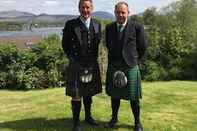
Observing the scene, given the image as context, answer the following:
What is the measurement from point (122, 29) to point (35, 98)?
447cm

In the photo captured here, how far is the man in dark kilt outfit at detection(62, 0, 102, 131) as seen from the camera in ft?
23.0

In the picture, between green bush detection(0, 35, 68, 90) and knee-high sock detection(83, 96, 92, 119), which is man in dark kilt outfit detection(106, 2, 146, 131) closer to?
knee-high sock detection(83, 96, 92, 119)

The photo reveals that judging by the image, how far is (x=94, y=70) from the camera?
23.5ft

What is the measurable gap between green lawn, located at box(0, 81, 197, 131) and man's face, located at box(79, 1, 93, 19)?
1737 millimetres

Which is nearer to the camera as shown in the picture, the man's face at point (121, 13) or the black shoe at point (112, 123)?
the man's face at point (121, 13)

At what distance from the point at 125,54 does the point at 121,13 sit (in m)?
0.57

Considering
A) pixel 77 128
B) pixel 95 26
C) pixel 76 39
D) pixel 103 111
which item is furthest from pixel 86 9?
pixel 103 111

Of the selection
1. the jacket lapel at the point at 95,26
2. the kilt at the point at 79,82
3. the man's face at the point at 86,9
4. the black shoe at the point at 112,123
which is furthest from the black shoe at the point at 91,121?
the man's face at the point at 86,9

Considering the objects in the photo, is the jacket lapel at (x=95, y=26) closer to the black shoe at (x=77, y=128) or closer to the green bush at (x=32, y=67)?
the black shoe at (x=77, y=128)

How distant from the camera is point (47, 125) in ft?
25.3

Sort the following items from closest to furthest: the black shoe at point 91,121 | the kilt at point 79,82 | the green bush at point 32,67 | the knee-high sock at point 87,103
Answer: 1. the kilt at point 79,82
2. the knee-high sock at point 87,103
3. the black shoe at point 91,121
4. the green bush at point 32,67

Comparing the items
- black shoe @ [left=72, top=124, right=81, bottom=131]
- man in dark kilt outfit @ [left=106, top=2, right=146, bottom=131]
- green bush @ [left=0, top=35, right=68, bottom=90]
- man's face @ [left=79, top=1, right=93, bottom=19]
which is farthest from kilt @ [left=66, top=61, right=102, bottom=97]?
green bush @ [left=0, top=35, right=68, bottom=90]

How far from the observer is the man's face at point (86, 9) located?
683cm

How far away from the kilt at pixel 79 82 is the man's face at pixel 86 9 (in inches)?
27.8
